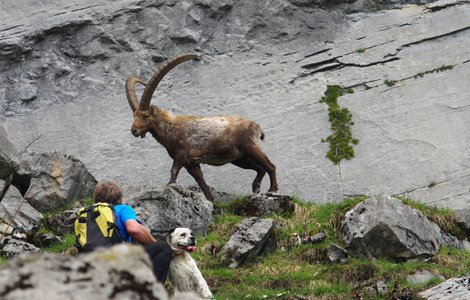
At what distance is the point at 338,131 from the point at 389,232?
5.81 meters

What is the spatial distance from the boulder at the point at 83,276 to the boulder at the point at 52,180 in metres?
9.83

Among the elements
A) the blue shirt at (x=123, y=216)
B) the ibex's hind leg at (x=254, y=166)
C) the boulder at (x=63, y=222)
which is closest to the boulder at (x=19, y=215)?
the boulder at (x=63, y=222)

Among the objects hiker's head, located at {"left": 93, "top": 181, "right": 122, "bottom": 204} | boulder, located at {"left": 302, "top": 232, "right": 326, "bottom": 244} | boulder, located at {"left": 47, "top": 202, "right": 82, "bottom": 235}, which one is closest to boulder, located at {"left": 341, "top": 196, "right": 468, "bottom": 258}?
boulder, located at {"left": 302, "top": 232, "right": 326, "bottom": 244}

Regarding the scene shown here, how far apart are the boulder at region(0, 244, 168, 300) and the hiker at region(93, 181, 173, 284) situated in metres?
3.01

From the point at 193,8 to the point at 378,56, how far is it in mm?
5409

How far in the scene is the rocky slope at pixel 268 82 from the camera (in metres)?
13.1

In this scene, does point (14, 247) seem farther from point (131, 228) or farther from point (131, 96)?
point (131, 228)

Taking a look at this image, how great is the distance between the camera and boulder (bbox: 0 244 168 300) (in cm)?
155

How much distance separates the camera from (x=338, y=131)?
13.5 m

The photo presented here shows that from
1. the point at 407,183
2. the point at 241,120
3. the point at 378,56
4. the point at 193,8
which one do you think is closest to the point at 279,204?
the point at 241,120

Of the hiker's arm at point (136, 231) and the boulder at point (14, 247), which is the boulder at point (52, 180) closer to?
the boulder at point (14, 247)

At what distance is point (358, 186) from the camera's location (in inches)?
505

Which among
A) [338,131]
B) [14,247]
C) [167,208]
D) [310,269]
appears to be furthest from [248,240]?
[338,131]

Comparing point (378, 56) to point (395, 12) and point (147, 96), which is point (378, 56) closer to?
point (395, 12)
